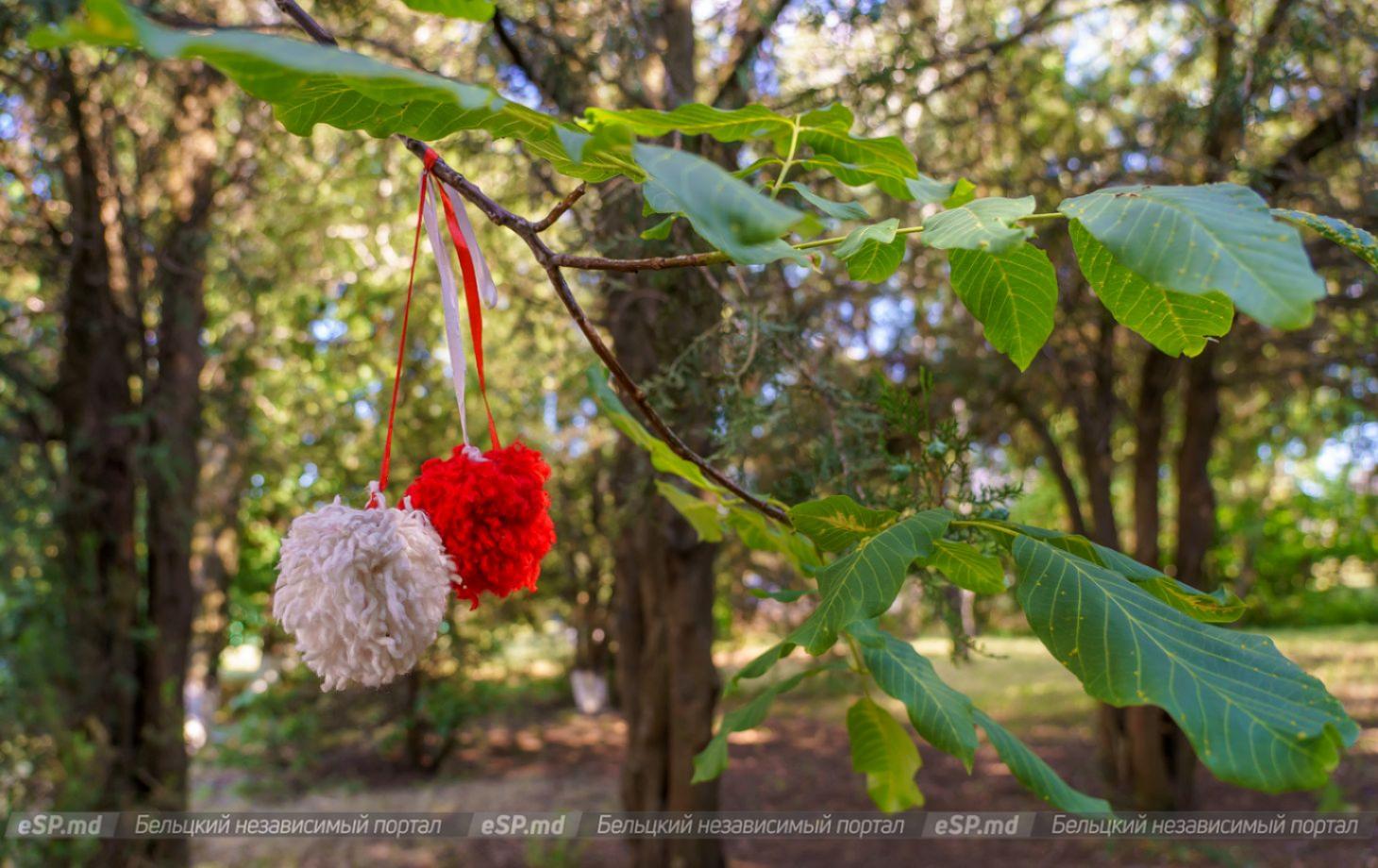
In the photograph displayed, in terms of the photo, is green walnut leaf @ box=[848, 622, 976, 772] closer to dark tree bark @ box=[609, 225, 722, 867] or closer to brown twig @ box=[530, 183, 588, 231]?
brown twig @ box=[530, 183, 588, 231]

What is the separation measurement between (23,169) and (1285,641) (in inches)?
475

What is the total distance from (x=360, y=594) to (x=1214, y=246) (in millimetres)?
780

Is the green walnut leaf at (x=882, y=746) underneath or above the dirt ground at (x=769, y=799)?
above

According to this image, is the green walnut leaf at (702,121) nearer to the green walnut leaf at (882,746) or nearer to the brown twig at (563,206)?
the brown twig at (563,206)

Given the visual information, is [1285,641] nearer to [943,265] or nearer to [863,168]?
[943,265]

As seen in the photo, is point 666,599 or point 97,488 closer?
point 666,599

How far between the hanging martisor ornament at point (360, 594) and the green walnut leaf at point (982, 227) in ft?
1.90

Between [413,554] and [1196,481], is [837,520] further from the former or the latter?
[1196,481]

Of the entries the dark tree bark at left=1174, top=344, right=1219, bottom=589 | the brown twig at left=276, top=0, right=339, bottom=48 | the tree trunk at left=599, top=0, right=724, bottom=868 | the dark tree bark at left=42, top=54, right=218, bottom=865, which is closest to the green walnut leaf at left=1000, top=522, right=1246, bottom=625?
the brown twig at left=276, top=0, right=339, bottom=48

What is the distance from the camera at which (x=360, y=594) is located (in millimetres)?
896

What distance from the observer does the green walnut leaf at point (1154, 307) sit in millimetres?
960

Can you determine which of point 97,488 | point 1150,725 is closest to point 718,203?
point 97,488

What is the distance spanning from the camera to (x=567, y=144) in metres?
0.65

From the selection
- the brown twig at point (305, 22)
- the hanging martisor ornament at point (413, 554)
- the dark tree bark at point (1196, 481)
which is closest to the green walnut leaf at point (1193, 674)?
the hanging martisor ornament at point (413, 554)
